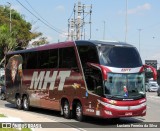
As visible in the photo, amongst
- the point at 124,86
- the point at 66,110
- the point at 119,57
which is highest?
the point at 119,57

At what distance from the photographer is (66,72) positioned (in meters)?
21.3

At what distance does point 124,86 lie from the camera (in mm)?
18438

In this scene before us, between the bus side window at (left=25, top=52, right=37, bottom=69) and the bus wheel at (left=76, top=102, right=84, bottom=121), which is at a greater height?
the bus side window at (left=25, top=52, right=37, bottom=69)

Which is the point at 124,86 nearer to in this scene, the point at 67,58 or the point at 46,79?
the point at 67,58

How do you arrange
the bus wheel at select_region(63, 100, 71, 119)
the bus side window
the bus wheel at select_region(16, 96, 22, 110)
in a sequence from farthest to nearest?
the bus wheel at select_region(16, 96, 22, 110) < the bus side window < the bus wheel at select_region(63, 100, 71, 119)

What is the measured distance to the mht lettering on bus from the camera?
854 inches

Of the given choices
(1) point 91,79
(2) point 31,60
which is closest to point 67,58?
(1) point 91,79

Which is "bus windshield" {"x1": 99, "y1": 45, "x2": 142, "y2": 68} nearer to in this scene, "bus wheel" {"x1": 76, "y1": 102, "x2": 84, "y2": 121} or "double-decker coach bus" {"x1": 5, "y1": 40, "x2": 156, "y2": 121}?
"double-decker coach bus" {"x1": 5, "y1": 40, "x2": 156, "y2": 121}

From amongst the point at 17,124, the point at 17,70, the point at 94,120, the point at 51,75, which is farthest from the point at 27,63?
the point at 17,124

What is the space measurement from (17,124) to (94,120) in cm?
667

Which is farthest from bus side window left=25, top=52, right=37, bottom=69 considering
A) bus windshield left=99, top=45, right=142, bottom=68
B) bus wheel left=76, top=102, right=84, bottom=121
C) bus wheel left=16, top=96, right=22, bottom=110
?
bus windshield left=99, top=45, right=142, bottom=68

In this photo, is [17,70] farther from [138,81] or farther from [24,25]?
[24,25]

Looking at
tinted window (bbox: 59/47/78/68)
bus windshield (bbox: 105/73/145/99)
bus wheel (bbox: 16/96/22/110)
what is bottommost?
bus wheel (bbox: 16/96/22/110)

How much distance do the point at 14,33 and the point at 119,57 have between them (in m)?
44.3
